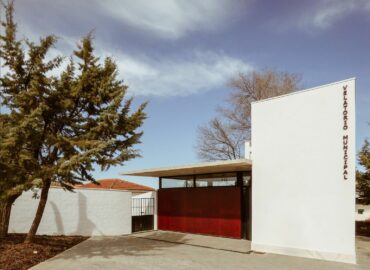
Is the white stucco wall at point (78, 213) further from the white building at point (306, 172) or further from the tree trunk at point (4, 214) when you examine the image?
the white building at point (306, 172)

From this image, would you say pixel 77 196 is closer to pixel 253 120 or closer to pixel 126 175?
pixel 126 175

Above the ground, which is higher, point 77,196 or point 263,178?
point 263,178

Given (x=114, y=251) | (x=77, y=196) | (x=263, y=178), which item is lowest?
(x=114, y=251)

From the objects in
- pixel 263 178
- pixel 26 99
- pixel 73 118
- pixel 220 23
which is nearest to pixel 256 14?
pixel 220 23

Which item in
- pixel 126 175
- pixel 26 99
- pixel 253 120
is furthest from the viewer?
pixel 126 175

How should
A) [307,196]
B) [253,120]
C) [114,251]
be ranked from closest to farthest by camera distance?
[307,196] → [114,251] → [253,120]

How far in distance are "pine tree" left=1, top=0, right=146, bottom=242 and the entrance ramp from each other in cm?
549

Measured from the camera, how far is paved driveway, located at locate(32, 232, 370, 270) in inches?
425

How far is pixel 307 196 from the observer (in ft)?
40.6

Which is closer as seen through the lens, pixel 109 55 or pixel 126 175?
pixel 109 55

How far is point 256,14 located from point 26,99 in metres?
9.35

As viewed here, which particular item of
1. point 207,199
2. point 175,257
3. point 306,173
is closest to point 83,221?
point 207,199

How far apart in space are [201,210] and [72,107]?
30.2 ft

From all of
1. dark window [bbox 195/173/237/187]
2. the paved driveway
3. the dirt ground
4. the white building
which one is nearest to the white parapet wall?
the white building
